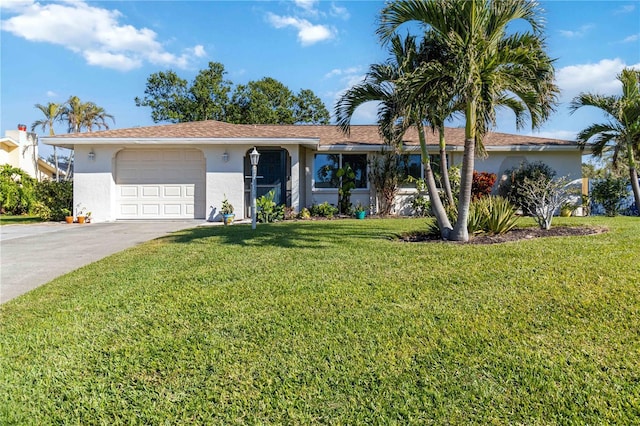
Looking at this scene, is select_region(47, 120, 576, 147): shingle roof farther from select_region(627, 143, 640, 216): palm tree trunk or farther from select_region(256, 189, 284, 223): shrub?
select_region(256, 189, 284, 223): shrub

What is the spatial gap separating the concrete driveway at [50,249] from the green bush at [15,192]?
1006cm

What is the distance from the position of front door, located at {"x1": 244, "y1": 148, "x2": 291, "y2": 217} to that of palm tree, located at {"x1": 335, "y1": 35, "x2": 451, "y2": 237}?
6.52 meters

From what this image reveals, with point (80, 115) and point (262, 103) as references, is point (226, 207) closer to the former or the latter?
point (262, 103)

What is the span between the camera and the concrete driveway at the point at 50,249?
574cm

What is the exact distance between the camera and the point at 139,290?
4.75m

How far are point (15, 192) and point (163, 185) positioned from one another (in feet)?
36.0

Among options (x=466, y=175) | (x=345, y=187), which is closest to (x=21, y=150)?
(x=345, y=187)

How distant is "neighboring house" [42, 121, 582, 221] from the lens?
557 inches

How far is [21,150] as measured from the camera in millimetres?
25797

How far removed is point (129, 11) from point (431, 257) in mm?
14260

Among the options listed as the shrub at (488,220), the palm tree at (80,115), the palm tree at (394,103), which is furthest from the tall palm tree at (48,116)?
the shrub at (488,220)

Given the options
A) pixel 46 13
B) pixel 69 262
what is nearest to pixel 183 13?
pixel 46 13

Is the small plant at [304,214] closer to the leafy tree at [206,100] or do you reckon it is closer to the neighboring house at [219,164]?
the neighboring house at [219,164]

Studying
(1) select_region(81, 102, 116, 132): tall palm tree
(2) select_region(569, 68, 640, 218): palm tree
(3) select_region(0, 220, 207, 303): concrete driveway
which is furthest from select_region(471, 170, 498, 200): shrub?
(1) select_region(81, 102, 116, 132): tall palm tree
